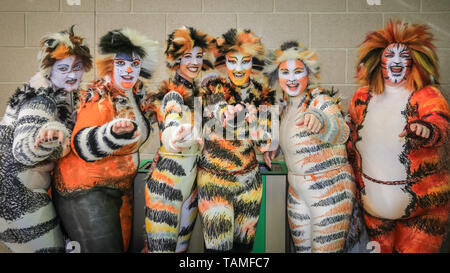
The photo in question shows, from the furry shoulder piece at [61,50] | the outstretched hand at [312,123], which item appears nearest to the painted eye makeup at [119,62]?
the furry shoulder piece at [61,50]

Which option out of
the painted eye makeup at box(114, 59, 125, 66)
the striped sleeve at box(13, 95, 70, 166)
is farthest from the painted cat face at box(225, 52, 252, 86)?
the striped sleeve at box(13, 95, 70, 166)

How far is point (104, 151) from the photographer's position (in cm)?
118

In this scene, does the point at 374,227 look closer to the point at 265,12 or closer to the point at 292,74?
the point at 292,74

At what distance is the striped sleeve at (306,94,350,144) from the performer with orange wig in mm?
109

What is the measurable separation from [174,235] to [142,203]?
0.61 feet

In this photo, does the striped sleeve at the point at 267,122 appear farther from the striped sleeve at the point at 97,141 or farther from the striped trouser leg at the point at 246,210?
the striped sleeve at the point at 97,141

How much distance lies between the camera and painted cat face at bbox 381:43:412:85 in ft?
4.05

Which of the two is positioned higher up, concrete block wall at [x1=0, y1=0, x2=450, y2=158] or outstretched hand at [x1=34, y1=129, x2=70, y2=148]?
concrete block wall at [x1=0, y1=0, x2=450, y2=158]

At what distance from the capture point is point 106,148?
118 cm

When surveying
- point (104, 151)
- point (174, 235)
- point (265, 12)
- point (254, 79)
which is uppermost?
point (265, 12)

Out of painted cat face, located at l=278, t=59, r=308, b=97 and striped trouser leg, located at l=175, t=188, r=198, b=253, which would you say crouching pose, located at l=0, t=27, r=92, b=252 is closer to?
striped trouser leg, located at l=175, t=188, r=198, b=253

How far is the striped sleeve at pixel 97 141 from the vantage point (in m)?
1.16

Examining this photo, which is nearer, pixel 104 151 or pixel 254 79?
pixel 104 151
